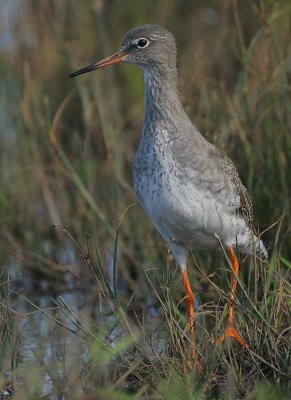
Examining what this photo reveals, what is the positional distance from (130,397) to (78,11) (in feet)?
24.2

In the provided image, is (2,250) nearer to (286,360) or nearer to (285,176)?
(285,176)

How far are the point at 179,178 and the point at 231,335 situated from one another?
1050mm

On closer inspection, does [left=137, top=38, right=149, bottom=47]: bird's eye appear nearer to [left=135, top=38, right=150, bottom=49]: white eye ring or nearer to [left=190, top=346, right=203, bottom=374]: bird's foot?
[left=135, top=38, right=150, bottom=49]: white eye ring

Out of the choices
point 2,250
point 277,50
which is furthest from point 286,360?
point 2,250

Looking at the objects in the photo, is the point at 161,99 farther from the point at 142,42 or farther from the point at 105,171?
the point at 105,171

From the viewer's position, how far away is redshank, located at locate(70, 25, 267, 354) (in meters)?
5.74

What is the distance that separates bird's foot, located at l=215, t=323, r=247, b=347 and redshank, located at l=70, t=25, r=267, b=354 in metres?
0.51

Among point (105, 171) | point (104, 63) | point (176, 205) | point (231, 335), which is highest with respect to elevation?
point (104, 63)

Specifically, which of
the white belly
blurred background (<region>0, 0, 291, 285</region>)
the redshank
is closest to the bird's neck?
the redshank

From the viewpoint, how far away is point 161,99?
6031mm

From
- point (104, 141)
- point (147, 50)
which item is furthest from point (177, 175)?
point (104, 141)

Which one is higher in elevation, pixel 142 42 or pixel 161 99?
pixel 142 42

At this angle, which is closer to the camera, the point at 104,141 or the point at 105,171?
the point at 104,141

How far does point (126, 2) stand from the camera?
483 inches
